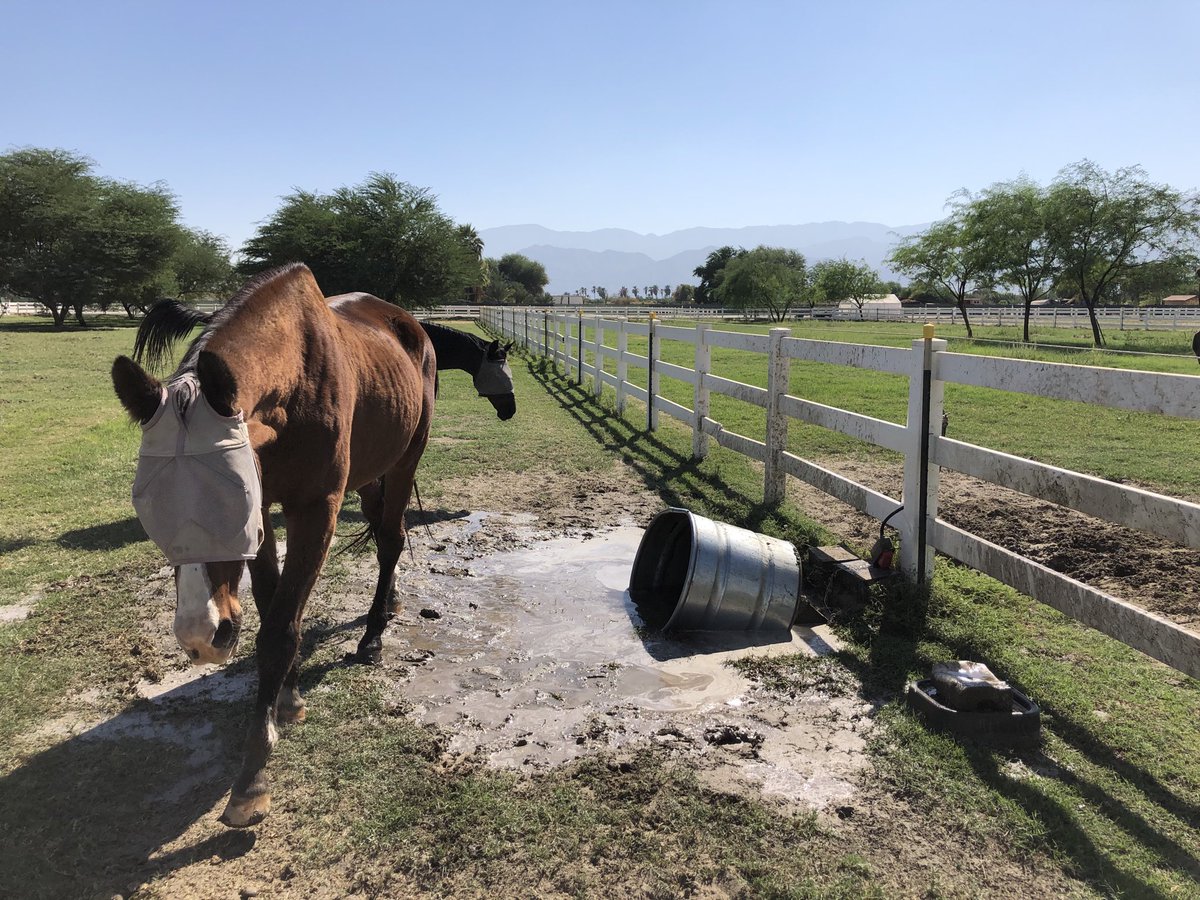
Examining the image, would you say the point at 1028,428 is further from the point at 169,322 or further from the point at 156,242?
the point at 156,242

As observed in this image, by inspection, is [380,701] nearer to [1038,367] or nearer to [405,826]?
[405,826]

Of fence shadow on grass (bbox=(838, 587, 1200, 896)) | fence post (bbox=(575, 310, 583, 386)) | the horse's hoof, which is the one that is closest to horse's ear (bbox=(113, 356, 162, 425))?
the horse's hoof

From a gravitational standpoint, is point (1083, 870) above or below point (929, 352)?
below

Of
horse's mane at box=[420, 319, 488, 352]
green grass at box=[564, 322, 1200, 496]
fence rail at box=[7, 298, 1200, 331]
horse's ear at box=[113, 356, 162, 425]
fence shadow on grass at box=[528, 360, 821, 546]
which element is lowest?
fence shadow on grass at box=[528, 360, 821, 546]

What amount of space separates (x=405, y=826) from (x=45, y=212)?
157ft

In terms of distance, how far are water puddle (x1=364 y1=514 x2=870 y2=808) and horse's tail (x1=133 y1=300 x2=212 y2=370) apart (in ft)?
5.71

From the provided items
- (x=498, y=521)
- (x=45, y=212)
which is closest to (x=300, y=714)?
(x=498, y=521)

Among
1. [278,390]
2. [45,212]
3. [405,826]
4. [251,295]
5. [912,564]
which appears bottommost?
[405,826]

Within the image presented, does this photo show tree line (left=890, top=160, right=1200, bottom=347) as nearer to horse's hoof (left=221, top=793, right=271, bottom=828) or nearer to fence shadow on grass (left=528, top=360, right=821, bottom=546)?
fence shadow on grass (left=528, top=360, right=821, bottom=546)

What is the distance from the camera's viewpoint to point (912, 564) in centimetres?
437

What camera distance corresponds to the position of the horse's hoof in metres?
2.52

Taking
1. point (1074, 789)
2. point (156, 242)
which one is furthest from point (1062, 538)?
point (156, 242)

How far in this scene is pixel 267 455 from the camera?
9.12ft

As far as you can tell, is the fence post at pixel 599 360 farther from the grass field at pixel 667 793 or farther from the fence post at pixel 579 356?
the grass field at pixel 667 793
